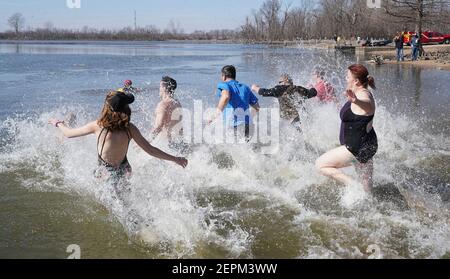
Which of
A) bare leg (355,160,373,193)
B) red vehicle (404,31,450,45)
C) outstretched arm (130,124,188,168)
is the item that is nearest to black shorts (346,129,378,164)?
bare leg (355,160,373,193)

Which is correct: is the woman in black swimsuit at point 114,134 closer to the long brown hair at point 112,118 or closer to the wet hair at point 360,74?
the long brown hair at point 112,118

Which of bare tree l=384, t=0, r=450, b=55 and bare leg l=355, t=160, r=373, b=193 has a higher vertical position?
bare tree l=384, t=0, r=450, b=55

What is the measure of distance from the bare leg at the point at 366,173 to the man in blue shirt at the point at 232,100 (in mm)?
2300

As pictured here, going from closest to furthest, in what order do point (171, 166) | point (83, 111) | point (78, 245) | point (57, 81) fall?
1. point (78, 245)
2. point (171, 166)
3. point (83, 111)
4. point (57, 81)

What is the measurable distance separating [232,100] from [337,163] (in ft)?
7.48

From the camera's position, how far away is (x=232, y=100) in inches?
296

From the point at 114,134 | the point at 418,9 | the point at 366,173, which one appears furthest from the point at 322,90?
the point at 418,9

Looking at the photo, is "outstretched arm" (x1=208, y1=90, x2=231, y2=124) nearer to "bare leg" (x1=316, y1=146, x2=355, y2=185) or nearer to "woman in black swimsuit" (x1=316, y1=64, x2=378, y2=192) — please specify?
"bare leg" (x1=316, y1=146, x2=355, y2=185)

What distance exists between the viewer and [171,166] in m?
7.25

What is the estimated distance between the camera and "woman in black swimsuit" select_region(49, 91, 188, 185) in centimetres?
468

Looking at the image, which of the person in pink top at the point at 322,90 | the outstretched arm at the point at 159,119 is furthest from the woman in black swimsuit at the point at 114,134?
the person in pink top at the point at 322,90
